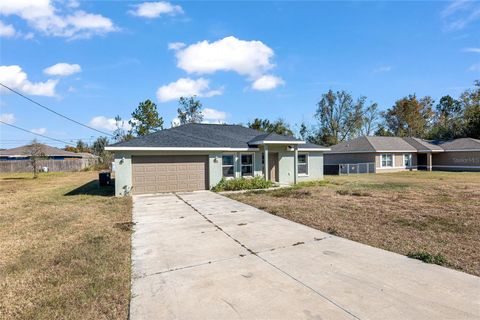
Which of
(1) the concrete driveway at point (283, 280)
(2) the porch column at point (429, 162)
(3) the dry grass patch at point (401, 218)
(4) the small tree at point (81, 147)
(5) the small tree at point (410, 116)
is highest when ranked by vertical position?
(5) the small tree at point (410, 116)

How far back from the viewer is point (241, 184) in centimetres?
1597

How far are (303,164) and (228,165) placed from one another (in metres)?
6.10

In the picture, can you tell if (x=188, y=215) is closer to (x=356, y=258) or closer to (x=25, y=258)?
(x=25, y=258)

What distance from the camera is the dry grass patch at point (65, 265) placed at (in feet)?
11.9

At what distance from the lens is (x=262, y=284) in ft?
13.6

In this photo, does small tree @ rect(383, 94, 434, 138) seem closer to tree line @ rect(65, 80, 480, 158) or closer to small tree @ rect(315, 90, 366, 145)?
tree line @ rect(65, 80, 480, 158)

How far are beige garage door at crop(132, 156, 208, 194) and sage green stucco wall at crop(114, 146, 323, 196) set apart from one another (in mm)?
284

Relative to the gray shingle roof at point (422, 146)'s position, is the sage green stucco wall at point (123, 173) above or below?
below

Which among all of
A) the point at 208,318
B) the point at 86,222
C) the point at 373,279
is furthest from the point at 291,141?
the point at 208,318

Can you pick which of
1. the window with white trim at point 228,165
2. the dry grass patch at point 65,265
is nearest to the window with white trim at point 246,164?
the window with white trim at point 228,165

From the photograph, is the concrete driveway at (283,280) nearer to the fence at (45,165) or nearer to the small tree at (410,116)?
the fence at (45,165)

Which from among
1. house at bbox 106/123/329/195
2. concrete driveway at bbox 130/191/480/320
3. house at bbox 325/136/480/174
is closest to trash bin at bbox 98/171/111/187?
house at bbox 106/123/329/195

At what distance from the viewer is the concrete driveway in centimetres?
344

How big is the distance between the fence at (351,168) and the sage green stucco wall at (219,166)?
7.95 meters
